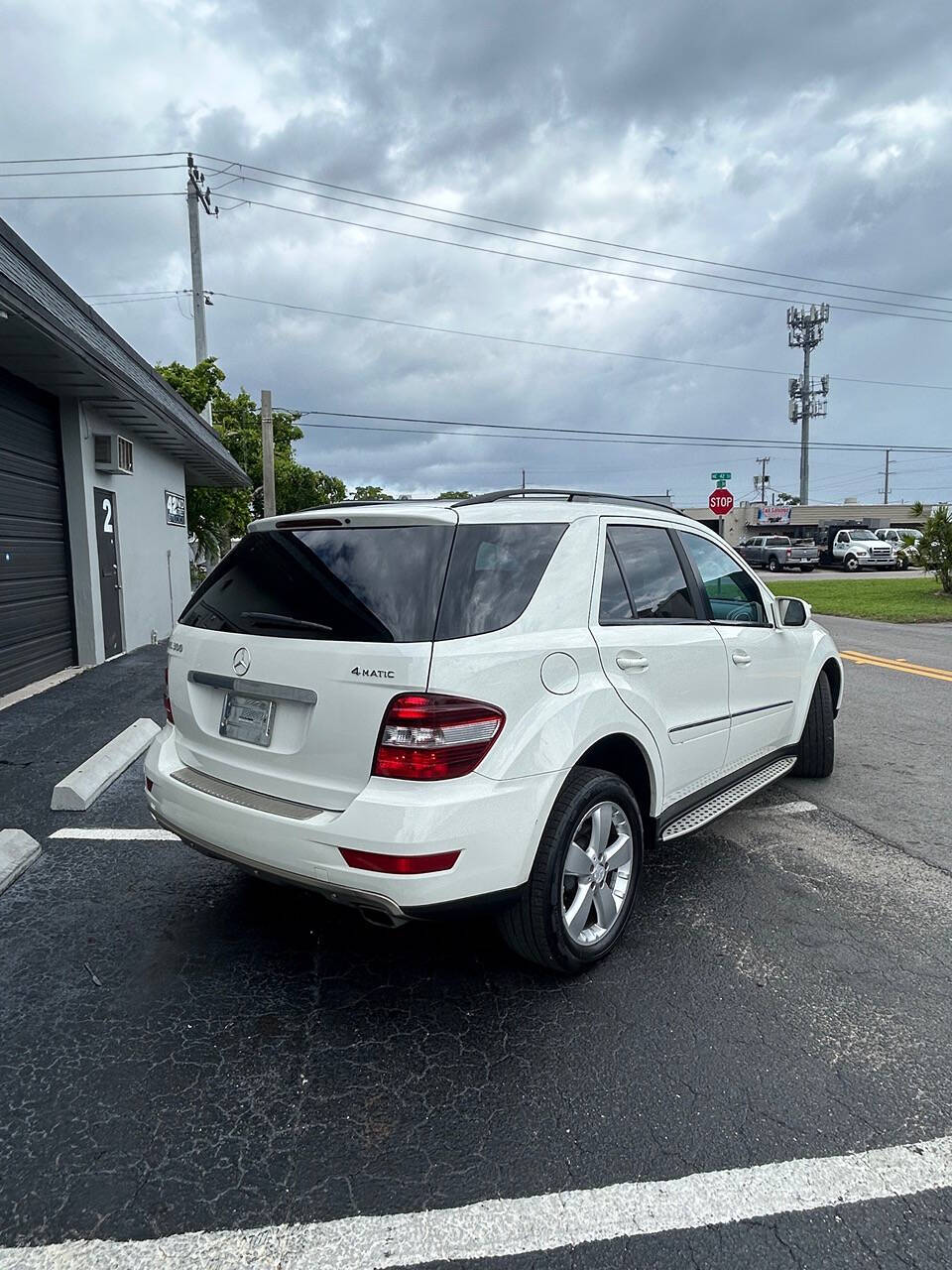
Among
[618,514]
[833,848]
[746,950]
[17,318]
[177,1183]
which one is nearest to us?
[177,1183]

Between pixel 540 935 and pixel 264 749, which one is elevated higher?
pixel 264 749

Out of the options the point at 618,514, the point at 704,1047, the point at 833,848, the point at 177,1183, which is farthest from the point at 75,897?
the point at 833,848

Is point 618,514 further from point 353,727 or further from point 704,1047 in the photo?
point 704,1047

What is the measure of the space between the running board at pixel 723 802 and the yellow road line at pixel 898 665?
5725 millimetres

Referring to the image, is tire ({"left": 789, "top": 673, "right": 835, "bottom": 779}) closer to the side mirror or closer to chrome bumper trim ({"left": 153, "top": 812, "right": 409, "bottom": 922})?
the side mirror

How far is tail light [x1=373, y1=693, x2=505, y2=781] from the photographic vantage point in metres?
2.47

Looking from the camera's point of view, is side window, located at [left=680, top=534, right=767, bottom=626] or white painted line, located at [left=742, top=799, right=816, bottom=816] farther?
white painted line, located at [left=742, top=799, right=816, bottom=816]

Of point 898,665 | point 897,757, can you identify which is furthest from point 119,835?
point 898,665

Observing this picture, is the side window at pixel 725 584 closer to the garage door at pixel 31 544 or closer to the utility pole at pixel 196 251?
the garage door at pixel 31 544

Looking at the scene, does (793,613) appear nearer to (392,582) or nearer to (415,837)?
(392,582)

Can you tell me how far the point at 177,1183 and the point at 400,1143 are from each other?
58cm

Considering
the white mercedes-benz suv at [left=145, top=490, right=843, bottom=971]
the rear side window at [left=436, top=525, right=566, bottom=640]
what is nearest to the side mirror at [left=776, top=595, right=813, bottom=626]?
the white mercedes-benz suv at [left=145, top=490, right=843, bottom=971]

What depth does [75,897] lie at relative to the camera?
3.63m

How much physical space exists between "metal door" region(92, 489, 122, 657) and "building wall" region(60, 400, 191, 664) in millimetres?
144
